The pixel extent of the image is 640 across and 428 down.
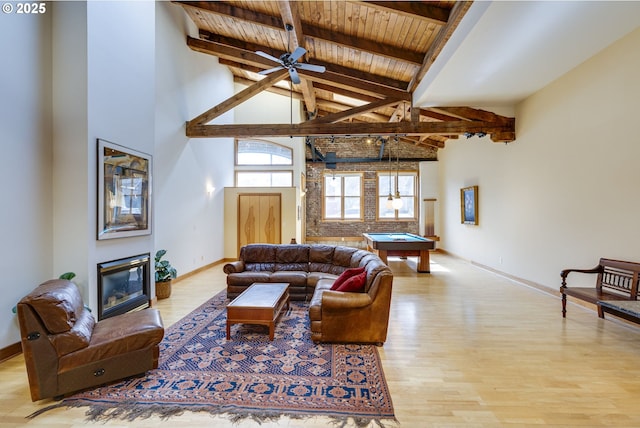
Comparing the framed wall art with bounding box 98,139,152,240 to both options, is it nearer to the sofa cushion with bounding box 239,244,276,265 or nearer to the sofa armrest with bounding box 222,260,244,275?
the sofa armrest with bounding box 222,260,244,275

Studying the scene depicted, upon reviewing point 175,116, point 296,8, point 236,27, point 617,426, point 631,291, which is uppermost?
point 236,27

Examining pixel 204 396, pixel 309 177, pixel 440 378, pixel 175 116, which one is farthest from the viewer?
pixel 309 177

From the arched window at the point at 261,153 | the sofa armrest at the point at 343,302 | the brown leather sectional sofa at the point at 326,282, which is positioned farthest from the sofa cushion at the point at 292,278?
the arched window at the point at 261,153

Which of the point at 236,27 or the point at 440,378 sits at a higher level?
the point at 236,27

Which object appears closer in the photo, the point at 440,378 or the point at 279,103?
the point at 440,378

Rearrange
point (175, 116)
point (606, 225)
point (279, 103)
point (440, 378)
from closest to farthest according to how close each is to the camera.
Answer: point (440, 378)
point (606, 225)
point (175, 116)
point (279, 103)

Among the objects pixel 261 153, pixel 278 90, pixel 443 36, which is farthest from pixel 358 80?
pixel 261 153

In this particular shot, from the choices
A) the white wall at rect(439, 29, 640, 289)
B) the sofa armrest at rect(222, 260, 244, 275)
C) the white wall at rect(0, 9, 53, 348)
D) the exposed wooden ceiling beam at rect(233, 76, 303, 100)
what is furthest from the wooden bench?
the exposed wooden ceiling beam at rect(233, 76, 303, 100)

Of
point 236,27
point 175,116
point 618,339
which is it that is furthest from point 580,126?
point 175,116

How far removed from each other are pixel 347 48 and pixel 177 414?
571 cm

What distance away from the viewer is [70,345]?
214cm

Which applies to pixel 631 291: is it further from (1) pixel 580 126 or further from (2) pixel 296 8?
(2) pixel 296 8

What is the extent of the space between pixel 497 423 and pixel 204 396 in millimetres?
2106

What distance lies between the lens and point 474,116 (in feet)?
19.3
